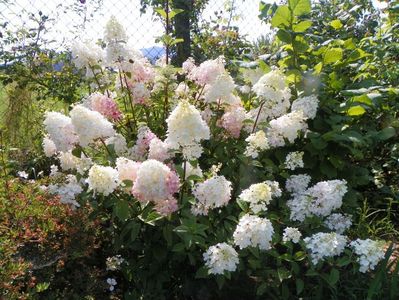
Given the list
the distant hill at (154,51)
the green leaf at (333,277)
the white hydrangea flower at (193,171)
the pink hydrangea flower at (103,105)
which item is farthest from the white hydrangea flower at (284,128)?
the distant hill at (154,51)

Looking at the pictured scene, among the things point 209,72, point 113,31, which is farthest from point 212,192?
point 113,31

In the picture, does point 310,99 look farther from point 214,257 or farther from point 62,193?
point 62,193

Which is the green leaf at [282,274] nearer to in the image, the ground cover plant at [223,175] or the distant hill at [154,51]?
the ground cover plant at [223,175]

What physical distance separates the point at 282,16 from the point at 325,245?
1.43 m

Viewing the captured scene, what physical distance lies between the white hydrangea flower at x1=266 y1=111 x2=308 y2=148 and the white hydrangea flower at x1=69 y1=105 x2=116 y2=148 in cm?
86

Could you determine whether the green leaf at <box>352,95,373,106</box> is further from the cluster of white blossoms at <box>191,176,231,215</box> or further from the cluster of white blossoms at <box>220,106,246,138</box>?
the cluster of white blossoms at <box>191,176,231,215</box>

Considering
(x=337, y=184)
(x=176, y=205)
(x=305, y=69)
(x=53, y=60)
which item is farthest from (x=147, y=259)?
(x=53, y=60)

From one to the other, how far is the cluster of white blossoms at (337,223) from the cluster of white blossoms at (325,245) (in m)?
0.30

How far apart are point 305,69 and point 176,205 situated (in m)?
1.37

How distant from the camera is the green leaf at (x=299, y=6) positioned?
112 inches

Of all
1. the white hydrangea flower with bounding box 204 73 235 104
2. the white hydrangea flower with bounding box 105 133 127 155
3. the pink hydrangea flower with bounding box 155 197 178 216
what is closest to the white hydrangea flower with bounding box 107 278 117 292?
the pink hydrangea flower with bounding box 155 197 178 216

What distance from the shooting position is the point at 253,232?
2049mm

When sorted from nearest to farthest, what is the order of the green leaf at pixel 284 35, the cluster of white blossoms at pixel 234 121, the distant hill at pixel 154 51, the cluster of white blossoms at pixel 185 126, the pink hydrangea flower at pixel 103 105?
the cluster of white blossoms at pixel 185 126
the pink hydrangea flower at pixel 103 105
the cluster of white blossoms at pixel 234 121
the green leaf at pixel 284 35
the distant hill at pixel 154 51

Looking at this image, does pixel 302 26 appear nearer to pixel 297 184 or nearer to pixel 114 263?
pixel 297 184
